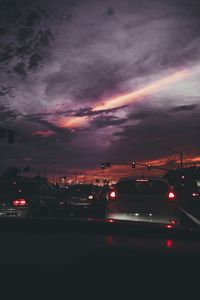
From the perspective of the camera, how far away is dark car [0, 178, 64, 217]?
647 inches

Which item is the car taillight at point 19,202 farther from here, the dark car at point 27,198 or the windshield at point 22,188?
the windshield at point 22,188

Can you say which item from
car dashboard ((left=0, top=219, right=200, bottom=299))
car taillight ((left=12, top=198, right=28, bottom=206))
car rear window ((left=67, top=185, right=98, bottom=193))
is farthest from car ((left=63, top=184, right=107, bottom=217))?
car dashboard ((left=0, top=219, right=200, bottom=299))

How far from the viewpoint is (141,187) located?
499 inches

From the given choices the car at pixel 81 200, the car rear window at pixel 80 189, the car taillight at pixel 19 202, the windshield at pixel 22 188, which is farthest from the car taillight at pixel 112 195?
the car rear window at pixel 80 189

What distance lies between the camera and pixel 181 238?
10.7ft

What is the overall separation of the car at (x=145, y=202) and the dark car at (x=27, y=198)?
200 inches

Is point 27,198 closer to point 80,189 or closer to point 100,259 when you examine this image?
point 80,189

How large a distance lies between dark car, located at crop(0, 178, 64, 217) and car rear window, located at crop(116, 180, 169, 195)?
494 centimetres

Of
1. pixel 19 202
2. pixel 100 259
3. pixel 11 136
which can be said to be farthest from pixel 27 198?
pixel 11 136

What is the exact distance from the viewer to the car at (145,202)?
38.4 feet

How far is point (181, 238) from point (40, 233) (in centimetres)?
97

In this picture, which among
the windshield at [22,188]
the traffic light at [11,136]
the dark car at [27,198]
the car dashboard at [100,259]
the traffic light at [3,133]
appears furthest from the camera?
the traffic light at [11,136]

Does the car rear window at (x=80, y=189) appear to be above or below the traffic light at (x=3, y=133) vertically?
below

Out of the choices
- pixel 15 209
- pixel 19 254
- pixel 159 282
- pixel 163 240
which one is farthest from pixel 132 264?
pixel 15 209
